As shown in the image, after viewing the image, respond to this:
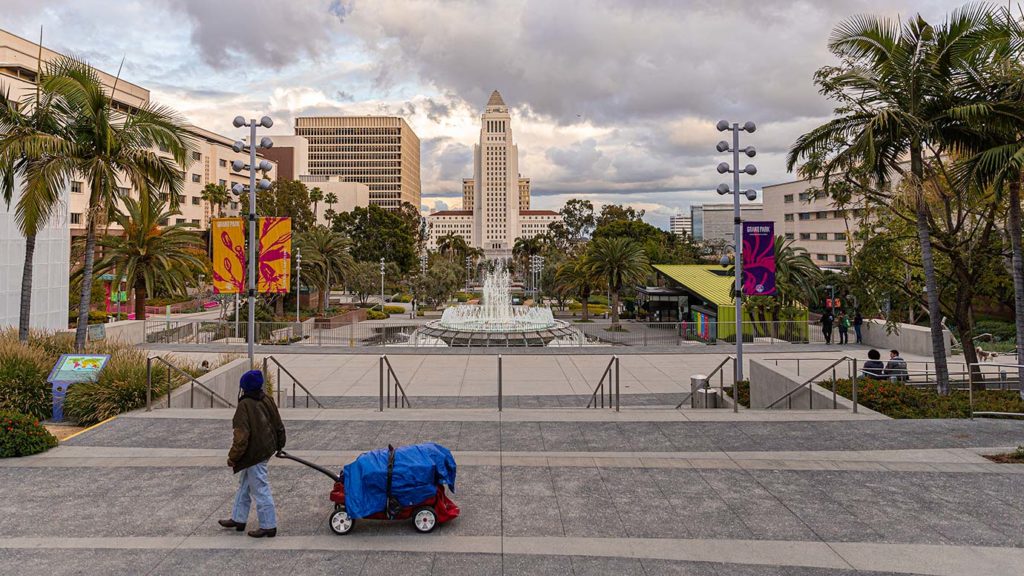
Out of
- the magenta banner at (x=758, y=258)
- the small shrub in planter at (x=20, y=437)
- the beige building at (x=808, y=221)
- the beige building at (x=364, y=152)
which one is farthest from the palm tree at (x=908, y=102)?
the beige building at (x=364, y=152)

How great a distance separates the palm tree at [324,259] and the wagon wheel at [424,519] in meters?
39.1

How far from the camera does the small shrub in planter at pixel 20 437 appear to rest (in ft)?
30.2

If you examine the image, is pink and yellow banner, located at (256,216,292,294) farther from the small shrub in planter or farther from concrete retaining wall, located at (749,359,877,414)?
concrete retaining wall, located at (749,359,877,414)

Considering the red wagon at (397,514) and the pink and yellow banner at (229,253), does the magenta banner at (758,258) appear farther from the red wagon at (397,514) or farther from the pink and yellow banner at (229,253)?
the pink and yellow banner at (229,253)

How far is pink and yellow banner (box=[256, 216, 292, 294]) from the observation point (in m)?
17.5

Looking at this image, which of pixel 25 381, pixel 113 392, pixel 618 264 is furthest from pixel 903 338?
pixel 25 381

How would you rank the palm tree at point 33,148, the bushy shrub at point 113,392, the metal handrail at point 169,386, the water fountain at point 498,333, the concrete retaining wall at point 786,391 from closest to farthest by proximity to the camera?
the bushy shrub at point 113,392, the metal handrail at point 169,386, the palm tree at point 33,148, the concrete retaining wall at point 786,391, the water fountain at point 498,333

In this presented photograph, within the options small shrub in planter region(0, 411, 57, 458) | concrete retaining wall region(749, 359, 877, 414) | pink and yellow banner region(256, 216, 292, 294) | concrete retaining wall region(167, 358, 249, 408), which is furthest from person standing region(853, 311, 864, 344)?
small shrub in planter region(0, 411, 57, 458)

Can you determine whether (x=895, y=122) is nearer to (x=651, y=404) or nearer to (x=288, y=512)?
(x=651, y=404)

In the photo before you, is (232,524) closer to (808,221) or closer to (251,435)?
(251,435)

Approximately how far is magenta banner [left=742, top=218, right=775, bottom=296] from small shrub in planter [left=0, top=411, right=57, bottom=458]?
15459 mm

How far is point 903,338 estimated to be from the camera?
25891 millimetres

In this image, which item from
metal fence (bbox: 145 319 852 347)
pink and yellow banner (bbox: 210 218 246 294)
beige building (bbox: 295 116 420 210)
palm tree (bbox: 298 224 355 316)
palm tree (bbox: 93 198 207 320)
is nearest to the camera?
pink and yellow banner (bbox: 210 218 246 294)

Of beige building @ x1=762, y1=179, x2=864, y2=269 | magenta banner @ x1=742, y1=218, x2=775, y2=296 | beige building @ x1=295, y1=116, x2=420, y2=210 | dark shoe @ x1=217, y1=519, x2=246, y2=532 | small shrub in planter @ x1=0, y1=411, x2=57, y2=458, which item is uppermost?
beige building @ x1=295, y1=116, x2=420, y2=210
